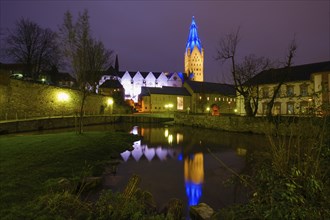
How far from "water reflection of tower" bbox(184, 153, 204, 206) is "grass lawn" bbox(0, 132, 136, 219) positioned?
403cm

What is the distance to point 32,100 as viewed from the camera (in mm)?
28703

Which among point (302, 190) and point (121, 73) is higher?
point (121, 73)

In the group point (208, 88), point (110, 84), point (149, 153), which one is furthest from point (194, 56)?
point (149, 153)

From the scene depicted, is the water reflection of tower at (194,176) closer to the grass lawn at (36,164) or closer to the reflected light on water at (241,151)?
the reflected light on water at (241,151)

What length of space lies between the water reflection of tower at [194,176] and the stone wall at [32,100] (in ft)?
45.5

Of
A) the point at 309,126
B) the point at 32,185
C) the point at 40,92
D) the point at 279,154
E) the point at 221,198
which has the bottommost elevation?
the point at 221,198

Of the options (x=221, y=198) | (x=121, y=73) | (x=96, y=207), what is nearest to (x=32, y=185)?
(x=96, y=207)

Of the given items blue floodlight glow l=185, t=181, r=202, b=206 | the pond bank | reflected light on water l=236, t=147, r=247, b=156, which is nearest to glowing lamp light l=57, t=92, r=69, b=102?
the pond bank

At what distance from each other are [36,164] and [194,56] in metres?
104

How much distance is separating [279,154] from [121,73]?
8518cm

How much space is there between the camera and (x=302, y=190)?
445 centimetres

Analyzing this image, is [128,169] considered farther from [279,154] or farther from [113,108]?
[113,108]

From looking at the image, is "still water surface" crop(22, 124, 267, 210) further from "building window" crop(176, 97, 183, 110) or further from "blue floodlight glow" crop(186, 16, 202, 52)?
"blue floodlight glow" crop(186, 16, 202, 52)

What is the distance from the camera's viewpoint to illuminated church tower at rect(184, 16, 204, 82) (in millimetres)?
107750
